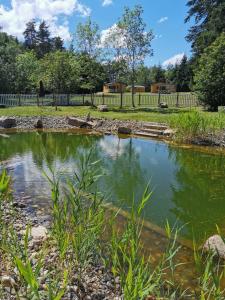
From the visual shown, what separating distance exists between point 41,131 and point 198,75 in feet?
29.0

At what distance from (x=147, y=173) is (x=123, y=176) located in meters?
0.62

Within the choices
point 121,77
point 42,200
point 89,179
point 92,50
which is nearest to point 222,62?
point 121,77

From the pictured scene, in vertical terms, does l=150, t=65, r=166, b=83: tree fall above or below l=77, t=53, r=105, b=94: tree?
above

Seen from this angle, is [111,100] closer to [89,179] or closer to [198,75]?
[198,75]

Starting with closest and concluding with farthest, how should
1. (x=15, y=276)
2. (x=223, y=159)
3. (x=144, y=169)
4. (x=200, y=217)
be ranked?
(x=15, y=276) < (x=200, y=217) < (x=144, y=169) < (x=223, y=159)

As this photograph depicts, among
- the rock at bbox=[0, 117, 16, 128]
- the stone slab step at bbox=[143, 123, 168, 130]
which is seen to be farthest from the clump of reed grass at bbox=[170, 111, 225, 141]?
the rock at bbox=[0, 117, 16, 128]

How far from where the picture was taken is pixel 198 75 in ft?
62.8

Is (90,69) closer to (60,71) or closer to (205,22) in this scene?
(60,71)

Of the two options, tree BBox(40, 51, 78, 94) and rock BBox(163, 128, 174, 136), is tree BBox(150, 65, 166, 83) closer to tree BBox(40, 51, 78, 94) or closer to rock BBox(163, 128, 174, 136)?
tree BBox(40, 51, 78, 94)

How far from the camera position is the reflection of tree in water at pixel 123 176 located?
6.83m

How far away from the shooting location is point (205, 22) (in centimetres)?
3052

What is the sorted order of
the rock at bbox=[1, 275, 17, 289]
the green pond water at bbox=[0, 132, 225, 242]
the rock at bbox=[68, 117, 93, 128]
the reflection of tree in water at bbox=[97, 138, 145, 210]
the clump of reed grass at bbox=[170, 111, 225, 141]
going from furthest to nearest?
the rock at bbox=[68, 117, 93, 128], the clump of reed grass at bbox=[170, 111, 225, 141], the reflection of tree in water at bbox=[97, 138, 145, 210], the green pond water at bbox=[0, 132, 225, 242], the rock at bbox=[1, 275, 17, 289]

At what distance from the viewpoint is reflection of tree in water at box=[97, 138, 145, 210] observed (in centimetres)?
683

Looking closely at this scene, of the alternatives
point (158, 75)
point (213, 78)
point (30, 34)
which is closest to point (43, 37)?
point (30, 34)
